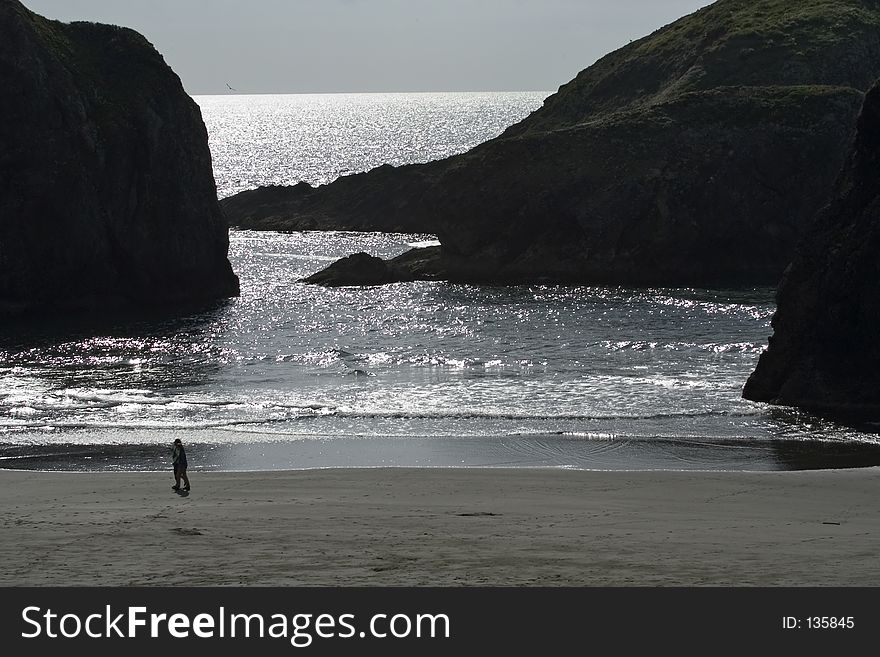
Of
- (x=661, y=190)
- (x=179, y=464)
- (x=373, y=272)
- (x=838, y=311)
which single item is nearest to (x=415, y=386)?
(x=838, y=311)

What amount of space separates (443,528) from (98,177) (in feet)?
169

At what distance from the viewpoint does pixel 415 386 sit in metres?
40.7

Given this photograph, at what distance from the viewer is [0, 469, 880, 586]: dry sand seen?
1566 centimetres

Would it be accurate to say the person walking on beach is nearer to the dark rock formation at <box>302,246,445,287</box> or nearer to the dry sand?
the dry sand

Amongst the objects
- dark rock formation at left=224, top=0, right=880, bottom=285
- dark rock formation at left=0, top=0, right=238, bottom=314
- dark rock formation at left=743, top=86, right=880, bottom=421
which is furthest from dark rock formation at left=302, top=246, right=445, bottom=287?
dark rock formation at left=743, top=86, right=880, bottom=421

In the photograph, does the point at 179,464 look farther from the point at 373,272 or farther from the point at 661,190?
the point at 661,190

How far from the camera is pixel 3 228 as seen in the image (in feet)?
197

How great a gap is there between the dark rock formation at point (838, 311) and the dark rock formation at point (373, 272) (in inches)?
1593

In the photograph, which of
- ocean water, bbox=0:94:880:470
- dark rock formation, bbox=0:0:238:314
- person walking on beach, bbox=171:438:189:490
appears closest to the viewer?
person walking on beach, bbox=171:438:189:490

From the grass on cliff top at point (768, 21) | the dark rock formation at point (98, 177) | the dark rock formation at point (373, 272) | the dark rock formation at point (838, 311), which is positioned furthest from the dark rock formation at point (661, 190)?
the dark rock formation at point (838, 311)

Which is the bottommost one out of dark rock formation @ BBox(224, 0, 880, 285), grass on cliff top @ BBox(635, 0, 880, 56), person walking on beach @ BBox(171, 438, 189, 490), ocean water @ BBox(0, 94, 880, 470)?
ocean water @ BBox(0, 94, 880, 470)

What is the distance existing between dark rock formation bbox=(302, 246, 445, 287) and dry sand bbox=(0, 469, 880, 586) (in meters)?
47.3

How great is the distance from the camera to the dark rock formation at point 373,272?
74250mm
